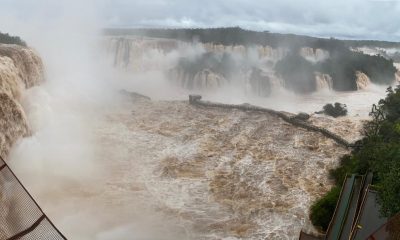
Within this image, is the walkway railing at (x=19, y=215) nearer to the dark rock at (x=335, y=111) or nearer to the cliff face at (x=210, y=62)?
the dark rock at (x=335, y=111)

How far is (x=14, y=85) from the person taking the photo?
1920 cm

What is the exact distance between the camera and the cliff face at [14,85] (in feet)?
52.4

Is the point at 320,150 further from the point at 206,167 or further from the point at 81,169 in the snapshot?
the point at 81,169

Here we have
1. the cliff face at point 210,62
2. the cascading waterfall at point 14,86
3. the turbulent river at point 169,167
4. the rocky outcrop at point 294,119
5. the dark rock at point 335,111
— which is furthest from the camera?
the cliff face at point 210,62

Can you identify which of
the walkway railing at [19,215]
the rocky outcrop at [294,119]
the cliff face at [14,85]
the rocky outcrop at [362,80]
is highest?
the cliff face at [14,85]

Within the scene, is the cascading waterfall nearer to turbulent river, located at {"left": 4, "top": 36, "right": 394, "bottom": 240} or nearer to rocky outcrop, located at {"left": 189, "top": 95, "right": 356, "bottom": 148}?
turbulent river, located at {"left": 4, "top": 36, "right": 394, "bottom": 240}

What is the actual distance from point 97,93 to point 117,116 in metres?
5.78

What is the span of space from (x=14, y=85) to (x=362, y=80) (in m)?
31.7

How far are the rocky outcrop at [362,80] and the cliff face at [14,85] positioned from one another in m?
27.7

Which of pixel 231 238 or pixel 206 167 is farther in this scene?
pixel 206 167

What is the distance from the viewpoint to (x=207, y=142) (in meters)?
20.4

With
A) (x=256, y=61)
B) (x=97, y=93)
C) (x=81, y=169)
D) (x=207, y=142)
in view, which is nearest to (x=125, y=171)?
(x=81, y=169)

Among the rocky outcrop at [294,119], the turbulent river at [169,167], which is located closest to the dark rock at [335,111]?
the turbulent river at [169,167]

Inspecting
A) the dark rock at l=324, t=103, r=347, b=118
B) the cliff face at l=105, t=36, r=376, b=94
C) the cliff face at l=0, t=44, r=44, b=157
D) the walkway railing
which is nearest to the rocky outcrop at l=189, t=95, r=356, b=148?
the dark rock at l=324, t=103, r=347, b=118
